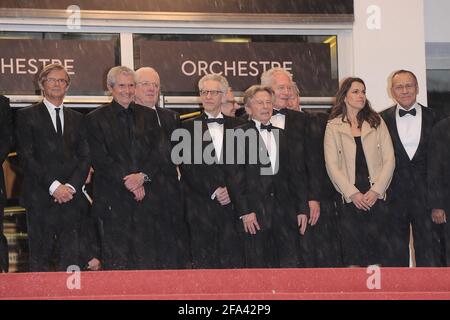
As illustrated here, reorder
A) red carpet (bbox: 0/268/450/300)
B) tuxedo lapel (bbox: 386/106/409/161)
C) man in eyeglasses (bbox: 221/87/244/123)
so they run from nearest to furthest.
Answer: red carpet (bbox: 0/268/450/300) → tuxedo lapel (bbox: 386/106/409/161) → man in eyeglasses (bbox: 221/87/244/123)

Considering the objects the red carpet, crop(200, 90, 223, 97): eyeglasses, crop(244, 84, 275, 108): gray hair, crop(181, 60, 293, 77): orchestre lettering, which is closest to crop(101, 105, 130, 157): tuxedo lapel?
crop(200, 90, 223, 97): eyeglasses

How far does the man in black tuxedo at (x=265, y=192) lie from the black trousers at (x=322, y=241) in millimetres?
125

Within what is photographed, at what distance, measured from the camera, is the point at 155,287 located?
397 centimetres

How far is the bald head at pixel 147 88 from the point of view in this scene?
650cm

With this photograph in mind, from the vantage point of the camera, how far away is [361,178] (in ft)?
20.7

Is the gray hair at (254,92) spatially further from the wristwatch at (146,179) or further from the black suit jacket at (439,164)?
the black suit jacket at (439,164)

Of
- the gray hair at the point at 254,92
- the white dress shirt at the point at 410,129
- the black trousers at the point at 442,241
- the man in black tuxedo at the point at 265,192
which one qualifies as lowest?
the black trousers at the point at 442,241

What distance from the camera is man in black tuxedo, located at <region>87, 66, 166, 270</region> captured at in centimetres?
613

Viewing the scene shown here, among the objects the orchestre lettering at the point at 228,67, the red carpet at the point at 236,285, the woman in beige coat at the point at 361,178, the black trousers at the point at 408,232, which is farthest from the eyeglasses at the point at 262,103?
the orchestre lettering at the point at 228,67

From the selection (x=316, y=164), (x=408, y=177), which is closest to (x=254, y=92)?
(x=316, y=164)

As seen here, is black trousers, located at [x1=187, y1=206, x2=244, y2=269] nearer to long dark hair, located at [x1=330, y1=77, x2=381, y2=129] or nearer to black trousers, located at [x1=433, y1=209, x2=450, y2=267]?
long dark hair, located at [x1=330, y1=77, x2=381, y2=129]

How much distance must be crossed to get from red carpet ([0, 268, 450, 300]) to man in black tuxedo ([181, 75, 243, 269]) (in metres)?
2.16

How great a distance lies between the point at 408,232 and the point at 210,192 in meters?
1.53
